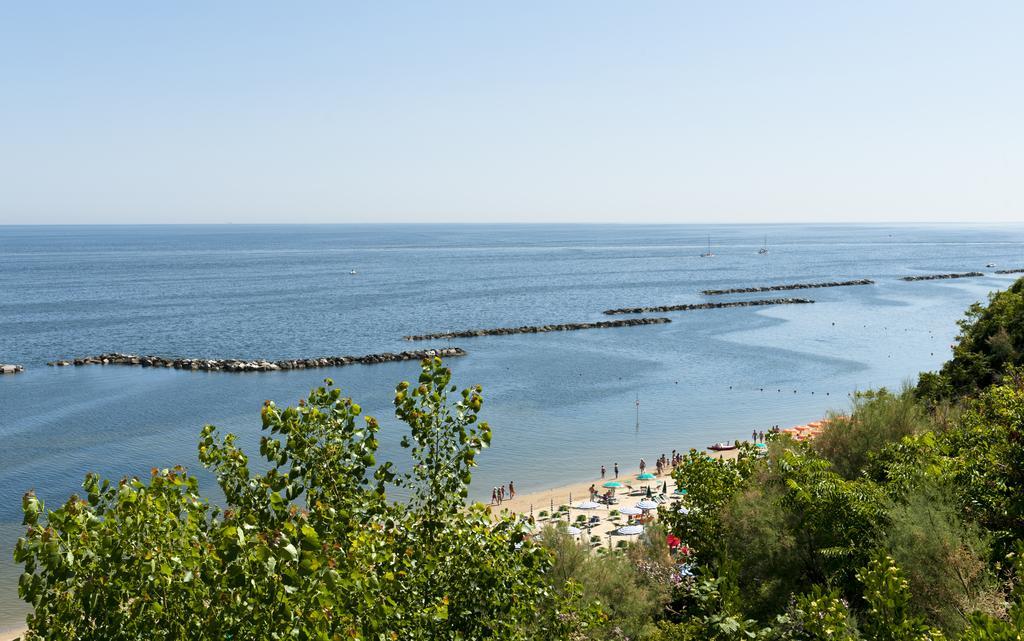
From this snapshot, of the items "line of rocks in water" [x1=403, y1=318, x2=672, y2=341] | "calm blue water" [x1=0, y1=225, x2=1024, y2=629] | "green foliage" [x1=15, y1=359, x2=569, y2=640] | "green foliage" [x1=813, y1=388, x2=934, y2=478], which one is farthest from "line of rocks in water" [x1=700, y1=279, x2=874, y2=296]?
"green foliage" [x1=15, y1=359, x2=569, y2=640]

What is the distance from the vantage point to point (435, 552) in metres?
8.70

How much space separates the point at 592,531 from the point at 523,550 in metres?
24.0

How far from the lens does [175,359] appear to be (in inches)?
2719

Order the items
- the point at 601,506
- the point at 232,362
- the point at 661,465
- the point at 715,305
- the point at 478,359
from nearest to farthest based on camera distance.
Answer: the point at 601,506, the point at 661,465, the point at 232,362, the point at 478,359, the point at 715,305

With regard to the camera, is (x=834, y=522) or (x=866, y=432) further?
(x=866, y=432)

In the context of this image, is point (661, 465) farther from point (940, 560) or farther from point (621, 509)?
point (940, 560)

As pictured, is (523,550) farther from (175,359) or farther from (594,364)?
(175,359)

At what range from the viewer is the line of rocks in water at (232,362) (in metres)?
66.7

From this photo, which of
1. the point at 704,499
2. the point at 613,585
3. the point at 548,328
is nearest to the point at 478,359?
the point at 548,328

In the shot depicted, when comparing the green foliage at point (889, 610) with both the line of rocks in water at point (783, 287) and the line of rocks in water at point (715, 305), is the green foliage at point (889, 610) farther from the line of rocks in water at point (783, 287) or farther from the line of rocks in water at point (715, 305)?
the line of rocks in water at point (783, 287)

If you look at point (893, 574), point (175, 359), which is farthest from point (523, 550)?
point (175, 359)

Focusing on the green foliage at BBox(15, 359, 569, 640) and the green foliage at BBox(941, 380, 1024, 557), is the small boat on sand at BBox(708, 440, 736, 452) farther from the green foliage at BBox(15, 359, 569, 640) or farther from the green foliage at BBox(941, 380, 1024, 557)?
the green foliage at BBox(15, 359, 569, 640)

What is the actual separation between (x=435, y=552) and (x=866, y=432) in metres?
15.0

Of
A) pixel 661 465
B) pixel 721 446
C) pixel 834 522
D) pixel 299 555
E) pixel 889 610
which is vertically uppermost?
pixel 299 555
